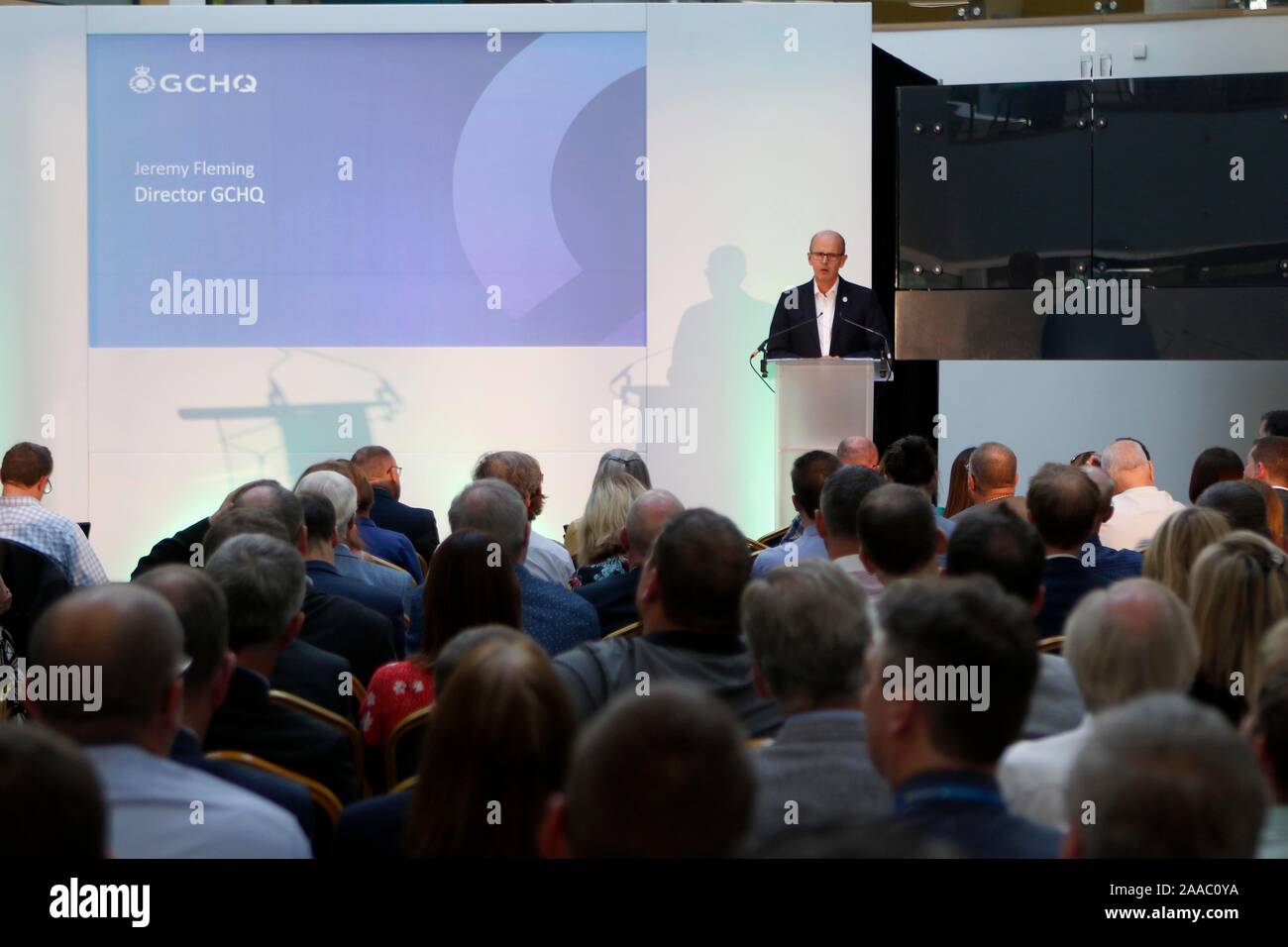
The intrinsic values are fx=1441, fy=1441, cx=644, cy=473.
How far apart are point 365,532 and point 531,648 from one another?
341 cm

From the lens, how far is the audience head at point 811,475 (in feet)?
16.5

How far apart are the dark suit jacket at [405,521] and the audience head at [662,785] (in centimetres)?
470

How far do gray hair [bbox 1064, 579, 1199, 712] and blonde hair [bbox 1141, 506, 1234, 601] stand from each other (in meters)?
1.07

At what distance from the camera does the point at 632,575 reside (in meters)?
4.05

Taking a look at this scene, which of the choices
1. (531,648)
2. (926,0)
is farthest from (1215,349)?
(531,648)

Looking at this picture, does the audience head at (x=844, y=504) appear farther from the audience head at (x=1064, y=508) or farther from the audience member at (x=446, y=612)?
the audience member at (x=446, y=612)

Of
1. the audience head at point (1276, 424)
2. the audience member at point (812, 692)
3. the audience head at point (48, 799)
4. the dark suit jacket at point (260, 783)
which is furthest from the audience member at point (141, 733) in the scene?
the audience head at point (1276, 424)

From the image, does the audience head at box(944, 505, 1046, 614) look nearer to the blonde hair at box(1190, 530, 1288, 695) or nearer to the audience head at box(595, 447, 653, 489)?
the blonde hair at box(1190, 530, 1288, 695)

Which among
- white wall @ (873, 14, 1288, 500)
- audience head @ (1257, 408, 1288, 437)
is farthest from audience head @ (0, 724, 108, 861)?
white wall @ (873, 14, 1288, 500)

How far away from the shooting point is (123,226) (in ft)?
28.3

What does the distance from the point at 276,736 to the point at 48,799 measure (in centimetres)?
122

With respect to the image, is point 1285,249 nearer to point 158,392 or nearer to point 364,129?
point 364,129

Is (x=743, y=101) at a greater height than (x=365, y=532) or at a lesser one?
greater
